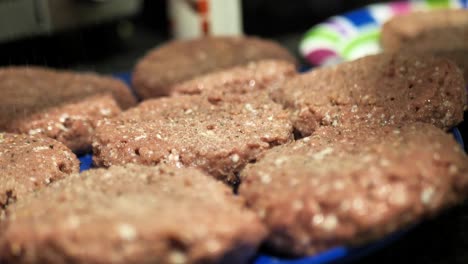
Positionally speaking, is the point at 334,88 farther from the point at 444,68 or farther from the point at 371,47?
the point at 371,47

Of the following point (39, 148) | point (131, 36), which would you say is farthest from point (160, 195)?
point (131, 36)

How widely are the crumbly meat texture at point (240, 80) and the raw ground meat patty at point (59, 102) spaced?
0.21 m

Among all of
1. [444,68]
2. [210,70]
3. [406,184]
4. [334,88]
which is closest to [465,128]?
[444,68]

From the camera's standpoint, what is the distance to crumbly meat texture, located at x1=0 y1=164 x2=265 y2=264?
956 millimetres

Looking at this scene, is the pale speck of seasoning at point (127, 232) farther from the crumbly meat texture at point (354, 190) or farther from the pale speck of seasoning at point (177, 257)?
the crumbly meat texture at point (354, 190)

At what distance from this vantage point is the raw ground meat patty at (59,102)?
5.10ft

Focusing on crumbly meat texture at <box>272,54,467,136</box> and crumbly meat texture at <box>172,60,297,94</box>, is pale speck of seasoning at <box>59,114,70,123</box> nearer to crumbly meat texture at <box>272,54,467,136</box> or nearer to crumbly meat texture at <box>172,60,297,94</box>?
crumbly meat texture at <box>172,60,297,94</box>

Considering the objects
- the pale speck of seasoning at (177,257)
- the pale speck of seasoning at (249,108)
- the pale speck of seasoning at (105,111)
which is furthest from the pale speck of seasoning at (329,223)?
the pale speck of seasoning at (105,111)

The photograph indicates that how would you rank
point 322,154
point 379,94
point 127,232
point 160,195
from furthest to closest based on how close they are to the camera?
point 379,94, point 322,154, point 160,195, point 127,232

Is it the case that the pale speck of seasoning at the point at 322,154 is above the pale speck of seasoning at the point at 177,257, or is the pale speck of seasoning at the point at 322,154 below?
above

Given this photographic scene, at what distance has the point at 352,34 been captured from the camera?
223 centimetres

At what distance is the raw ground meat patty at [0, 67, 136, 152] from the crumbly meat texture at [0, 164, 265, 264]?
0.44 metres

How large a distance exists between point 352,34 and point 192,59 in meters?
0.66

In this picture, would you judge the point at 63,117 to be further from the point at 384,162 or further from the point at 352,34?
the point at 352,34
